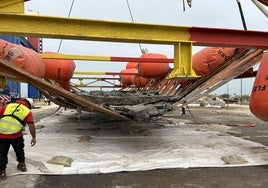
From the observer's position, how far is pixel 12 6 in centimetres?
542

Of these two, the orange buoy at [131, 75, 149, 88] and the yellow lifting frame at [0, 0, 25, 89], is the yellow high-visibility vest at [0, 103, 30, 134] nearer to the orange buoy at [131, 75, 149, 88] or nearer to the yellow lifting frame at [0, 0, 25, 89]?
the yellow lifting frame at [0, 0, 25, 89]

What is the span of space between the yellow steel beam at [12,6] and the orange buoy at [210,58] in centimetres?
535

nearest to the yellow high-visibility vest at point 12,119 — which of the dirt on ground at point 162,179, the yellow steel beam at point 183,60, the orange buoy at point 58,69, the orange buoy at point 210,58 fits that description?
the dirt on ground at point 162,179

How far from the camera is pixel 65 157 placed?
618 centimetres

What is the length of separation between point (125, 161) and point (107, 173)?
816mm

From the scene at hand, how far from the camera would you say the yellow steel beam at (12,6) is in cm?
536

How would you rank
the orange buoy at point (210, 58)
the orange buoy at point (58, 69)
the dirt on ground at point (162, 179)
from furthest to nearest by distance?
the orange buoy at point (58, 69) < the orange buoy at point (210, 58) < the dirt on ground at point (162, 179)

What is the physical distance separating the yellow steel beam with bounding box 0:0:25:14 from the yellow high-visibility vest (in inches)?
53.0

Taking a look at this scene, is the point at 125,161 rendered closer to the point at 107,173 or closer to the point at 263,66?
the point at 107,173

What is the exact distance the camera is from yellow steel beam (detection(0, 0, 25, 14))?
536 cm

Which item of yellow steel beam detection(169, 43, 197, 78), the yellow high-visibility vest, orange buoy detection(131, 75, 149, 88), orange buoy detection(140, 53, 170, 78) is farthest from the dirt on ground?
orange buoy detection(131, 75, 149, 88)

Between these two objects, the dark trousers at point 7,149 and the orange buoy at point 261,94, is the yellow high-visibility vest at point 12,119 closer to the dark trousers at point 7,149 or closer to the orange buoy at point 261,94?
the dark trousers at point 7,149

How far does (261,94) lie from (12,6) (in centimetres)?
385

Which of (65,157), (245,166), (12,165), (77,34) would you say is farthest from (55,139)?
(245,166)
